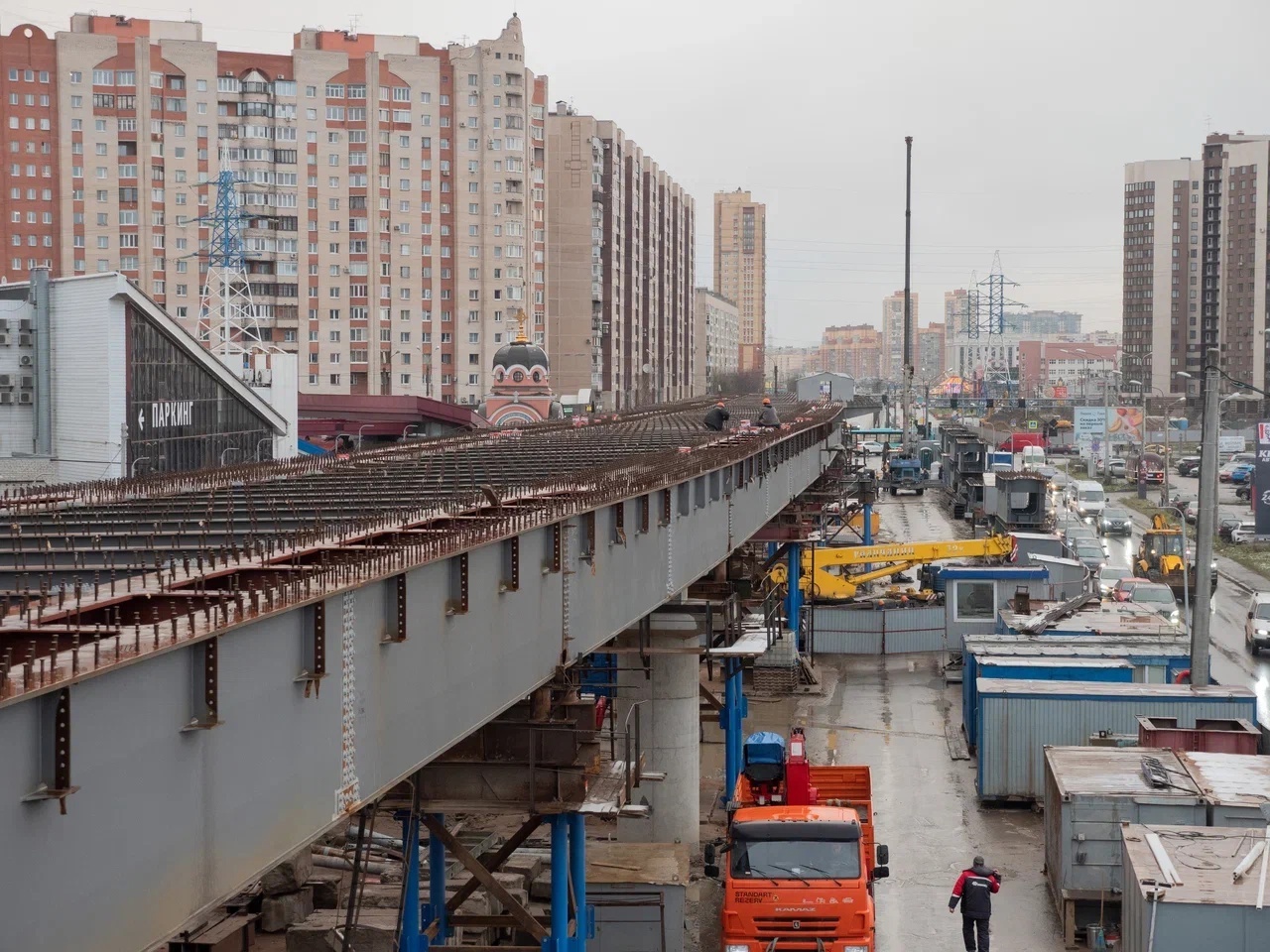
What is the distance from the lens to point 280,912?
61.7ft

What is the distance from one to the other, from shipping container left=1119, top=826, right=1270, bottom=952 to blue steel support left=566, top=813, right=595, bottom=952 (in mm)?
5533

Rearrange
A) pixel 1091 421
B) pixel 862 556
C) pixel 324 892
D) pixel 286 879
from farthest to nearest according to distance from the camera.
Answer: pixel 1091 421 < pixel 862 556 < pixel 324 892 < pixel 286 879

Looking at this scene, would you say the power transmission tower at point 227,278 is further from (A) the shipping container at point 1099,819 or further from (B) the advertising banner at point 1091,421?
(B) the advertising banner at point 1091,421

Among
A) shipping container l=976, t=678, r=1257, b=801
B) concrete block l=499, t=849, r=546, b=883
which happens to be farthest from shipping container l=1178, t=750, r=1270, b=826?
concrete block l=499, t=849, r=546, b=883

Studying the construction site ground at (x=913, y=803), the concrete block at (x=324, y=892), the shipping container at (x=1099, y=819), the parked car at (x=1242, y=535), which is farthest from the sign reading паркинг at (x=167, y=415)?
the parked car at (x=1242, y=535)

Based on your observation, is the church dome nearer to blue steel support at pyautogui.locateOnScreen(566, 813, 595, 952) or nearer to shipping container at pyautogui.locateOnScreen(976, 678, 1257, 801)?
shipping container at pyautogui.locateOnScreen(976, 678, 1257, 801)

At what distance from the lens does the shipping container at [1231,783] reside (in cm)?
1838

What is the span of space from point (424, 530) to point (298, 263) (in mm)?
99193

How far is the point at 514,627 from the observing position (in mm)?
13367

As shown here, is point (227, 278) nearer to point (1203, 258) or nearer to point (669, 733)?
point (669, 733)

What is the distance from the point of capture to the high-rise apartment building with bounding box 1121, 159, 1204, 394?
192125 mm

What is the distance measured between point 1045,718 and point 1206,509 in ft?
14.6

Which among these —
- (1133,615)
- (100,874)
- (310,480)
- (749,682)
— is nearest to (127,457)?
(749,682)

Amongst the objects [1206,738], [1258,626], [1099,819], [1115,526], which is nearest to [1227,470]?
[1115,526]
